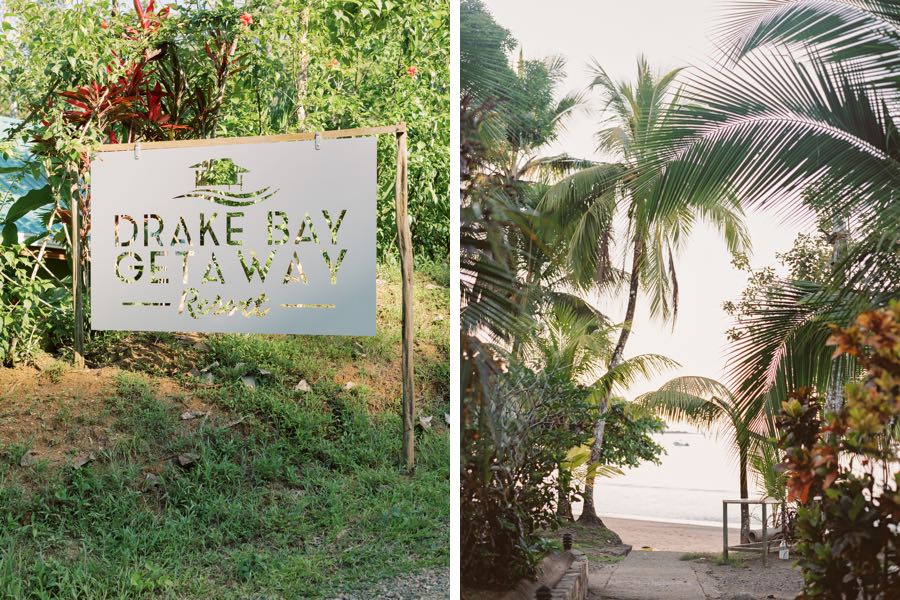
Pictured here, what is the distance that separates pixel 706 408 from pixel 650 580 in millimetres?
657

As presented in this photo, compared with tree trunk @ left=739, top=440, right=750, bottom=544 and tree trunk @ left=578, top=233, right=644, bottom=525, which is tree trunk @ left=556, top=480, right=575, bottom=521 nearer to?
tree trunk @ left=578, top=233, right=644, bottom=525

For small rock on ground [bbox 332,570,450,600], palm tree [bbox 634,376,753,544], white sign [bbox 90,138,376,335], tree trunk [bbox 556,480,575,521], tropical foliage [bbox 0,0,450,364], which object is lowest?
small rock on ground [bbox 332,570,450,600]

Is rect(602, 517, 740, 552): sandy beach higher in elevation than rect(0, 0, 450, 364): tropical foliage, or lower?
lower

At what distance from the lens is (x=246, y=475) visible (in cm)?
451

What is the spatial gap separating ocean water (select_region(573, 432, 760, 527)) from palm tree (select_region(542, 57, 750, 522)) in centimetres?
14

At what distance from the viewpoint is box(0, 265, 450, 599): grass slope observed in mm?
3898

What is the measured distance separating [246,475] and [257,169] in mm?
1657

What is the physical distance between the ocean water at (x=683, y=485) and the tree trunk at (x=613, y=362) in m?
0.07

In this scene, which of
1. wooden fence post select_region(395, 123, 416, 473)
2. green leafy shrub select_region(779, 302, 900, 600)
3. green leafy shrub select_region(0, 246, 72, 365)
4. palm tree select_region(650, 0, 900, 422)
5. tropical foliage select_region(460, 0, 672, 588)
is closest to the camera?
green leafy shrub select_region(779, 302, 900, 600)

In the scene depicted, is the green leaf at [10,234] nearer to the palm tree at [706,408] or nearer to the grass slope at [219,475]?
the grass slope at [219,475]

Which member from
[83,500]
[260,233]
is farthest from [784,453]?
[83,500]

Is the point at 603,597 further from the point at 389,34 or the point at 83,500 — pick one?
the point at 389,34

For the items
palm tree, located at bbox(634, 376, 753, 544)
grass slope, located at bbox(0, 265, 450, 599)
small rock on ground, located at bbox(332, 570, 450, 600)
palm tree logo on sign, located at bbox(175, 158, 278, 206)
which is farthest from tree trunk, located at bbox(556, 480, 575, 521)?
palm tree logo on sign, located at bbox(175, 158, 278, 206)

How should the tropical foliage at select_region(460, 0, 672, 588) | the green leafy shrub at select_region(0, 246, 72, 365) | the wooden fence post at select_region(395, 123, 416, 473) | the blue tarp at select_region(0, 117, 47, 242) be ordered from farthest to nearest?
the blue tarp at select_region(0, 117, 47, 242) → the green leafy shrub at select_region(0, 246, 72, 365) → the wooden fence post at select_region(395, 123, 416, 473) → the tropical foliage at select_region(460, 0, 672, 588)
